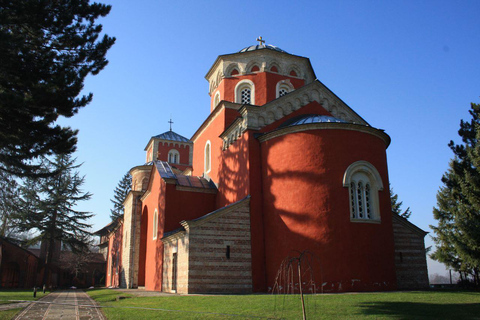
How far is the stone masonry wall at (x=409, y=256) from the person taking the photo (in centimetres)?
1636

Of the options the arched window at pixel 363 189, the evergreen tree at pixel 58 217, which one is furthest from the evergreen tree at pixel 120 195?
the arched window at pixel 363 189

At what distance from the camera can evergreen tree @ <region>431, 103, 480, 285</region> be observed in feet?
56.3

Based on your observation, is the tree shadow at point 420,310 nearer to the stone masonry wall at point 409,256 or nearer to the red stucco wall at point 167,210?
the stone masonry wall at point 409,256

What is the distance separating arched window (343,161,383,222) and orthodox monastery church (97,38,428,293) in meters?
0.04

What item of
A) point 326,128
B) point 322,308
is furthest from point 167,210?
point 322,308

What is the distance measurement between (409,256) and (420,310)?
28.9ft

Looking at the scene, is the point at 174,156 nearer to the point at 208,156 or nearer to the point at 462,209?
the point at 208,156

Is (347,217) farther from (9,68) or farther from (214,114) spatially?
(9,68)

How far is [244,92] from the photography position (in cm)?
2047

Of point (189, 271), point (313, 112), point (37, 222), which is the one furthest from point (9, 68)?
point (37, 222)

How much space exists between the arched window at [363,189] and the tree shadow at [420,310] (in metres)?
4.93

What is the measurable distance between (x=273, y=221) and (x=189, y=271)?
3.86 m

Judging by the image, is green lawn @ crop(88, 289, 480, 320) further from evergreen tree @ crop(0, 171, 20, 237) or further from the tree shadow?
evergreen tree @ crop(0, 171, 20, 237)

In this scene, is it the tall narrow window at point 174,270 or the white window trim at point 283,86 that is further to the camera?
the white window trim at point 283,86
